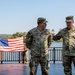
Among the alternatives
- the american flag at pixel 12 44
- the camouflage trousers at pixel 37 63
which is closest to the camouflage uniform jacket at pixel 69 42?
the camouflage trousers at pixel 37 63

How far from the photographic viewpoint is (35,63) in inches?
349

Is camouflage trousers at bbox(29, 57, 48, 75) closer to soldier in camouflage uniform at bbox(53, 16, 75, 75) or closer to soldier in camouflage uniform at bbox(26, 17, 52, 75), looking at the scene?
soldier in camouflage uniform at bbox(26, 17, 52, 75)

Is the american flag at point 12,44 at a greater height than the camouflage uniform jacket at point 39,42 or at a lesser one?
greater

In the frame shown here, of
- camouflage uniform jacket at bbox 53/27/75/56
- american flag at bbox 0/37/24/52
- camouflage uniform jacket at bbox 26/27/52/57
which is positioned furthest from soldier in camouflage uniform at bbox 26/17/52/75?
american flag at bbox 0/37/24/52

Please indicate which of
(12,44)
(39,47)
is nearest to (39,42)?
(39,47)

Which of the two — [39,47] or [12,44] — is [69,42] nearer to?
[39,47]

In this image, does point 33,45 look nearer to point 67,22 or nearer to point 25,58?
point 67,22

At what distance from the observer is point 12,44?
21.3 m

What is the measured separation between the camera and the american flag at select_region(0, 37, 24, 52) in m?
21.2

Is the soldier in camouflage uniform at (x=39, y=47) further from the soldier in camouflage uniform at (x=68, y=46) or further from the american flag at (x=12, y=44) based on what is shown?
the american flag at (x=12, y=44)

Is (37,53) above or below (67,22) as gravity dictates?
below

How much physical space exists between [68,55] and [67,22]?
87 cm

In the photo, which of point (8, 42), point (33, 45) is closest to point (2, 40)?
point (8, 42)

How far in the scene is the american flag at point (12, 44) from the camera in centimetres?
2117
